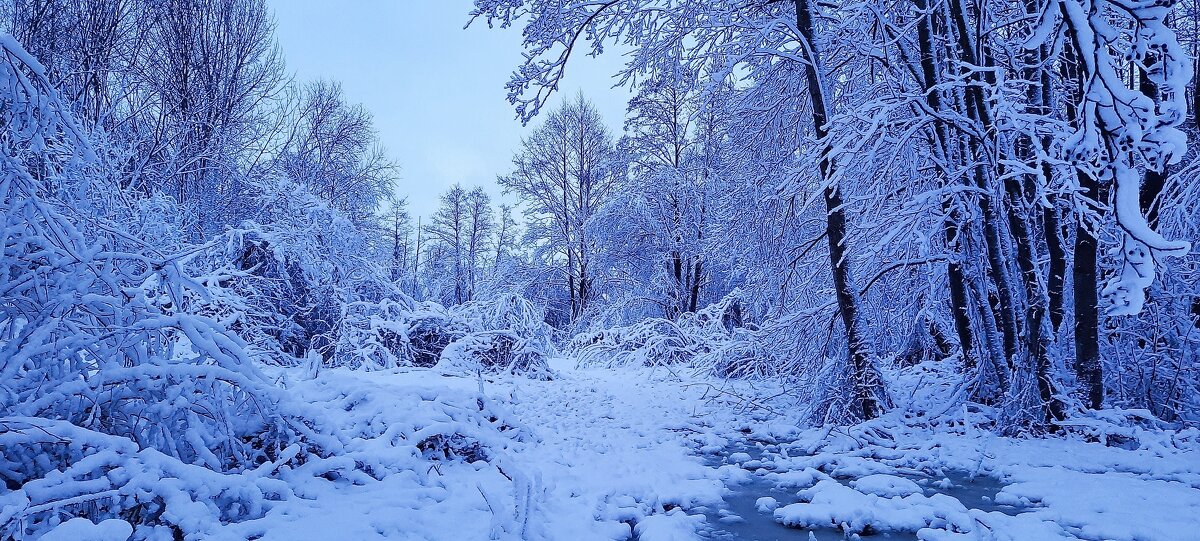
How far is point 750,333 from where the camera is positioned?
7.04m

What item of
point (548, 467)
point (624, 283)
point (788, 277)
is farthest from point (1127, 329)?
point (624, 283)

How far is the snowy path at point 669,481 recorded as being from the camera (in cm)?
252

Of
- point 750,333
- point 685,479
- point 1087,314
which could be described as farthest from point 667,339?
point 685,479

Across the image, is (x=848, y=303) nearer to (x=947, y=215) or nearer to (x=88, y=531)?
(x=947, y=215)

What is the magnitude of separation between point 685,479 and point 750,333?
Answer: 3700 mm

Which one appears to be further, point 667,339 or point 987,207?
point 667,339

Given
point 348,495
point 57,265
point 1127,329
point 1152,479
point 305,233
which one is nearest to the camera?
point 57,265

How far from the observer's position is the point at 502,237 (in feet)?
86.5

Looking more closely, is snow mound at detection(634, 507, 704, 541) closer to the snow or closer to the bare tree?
the snow

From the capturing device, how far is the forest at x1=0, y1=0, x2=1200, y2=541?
2504 mm

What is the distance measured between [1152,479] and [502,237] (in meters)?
24.5

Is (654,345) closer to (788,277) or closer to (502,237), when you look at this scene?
(788,277)

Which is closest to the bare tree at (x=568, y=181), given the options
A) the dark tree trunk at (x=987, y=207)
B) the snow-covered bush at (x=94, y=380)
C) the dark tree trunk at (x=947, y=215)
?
the dark tree trunk at (x=947, y=215)

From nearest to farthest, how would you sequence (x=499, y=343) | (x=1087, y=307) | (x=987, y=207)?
1. (x=1087, y=307)
2. (x=987, y=207)
3. (x=499, y=343)
